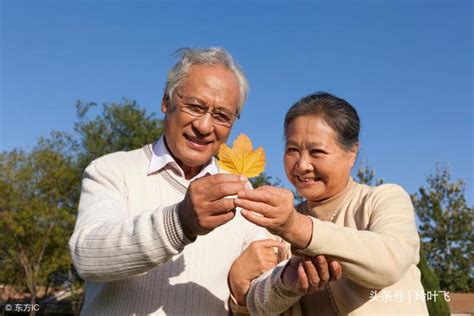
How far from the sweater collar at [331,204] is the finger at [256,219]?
1.09 m

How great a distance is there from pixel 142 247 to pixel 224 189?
587 millimetres

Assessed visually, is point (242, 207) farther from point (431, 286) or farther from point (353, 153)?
point (431, 286)

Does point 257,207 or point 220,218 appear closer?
point 257,207

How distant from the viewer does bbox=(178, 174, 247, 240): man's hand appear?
232 centimetres

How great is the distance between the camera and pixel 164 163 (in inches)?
151

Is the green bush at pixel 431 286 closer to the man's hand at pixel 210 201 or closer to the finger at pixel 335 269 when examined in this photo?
the finger at pixel 335 269

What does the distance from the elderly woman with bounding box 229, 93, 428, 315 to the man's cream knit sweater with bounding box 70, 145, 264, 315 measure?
316mm

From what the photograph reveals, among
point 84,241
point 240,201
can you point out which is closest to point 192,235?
point 240,201

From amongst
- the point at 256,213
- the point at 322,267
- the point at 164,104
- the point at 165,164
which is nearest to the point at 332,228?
the point at 322,267

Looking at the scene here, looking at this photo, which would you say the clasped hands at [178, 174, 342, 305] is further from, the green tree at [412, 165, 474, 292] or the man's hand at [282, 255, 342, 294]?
the green tree at [412, 165, 474, 292]

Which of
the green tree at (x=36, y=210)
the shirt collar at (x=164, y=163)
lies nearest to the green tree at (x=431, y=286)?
the shirt collar at (x=164, y=163)

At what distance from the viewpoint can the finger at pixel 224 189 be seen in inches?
90.7

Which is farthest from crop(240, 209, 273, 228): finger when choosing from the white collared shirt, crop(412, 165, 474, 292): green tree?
crop(412, 165, 474, 292): green tree

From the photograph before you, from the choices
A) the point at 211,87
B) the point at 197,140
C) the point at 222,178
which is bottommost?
the point at 222,178
